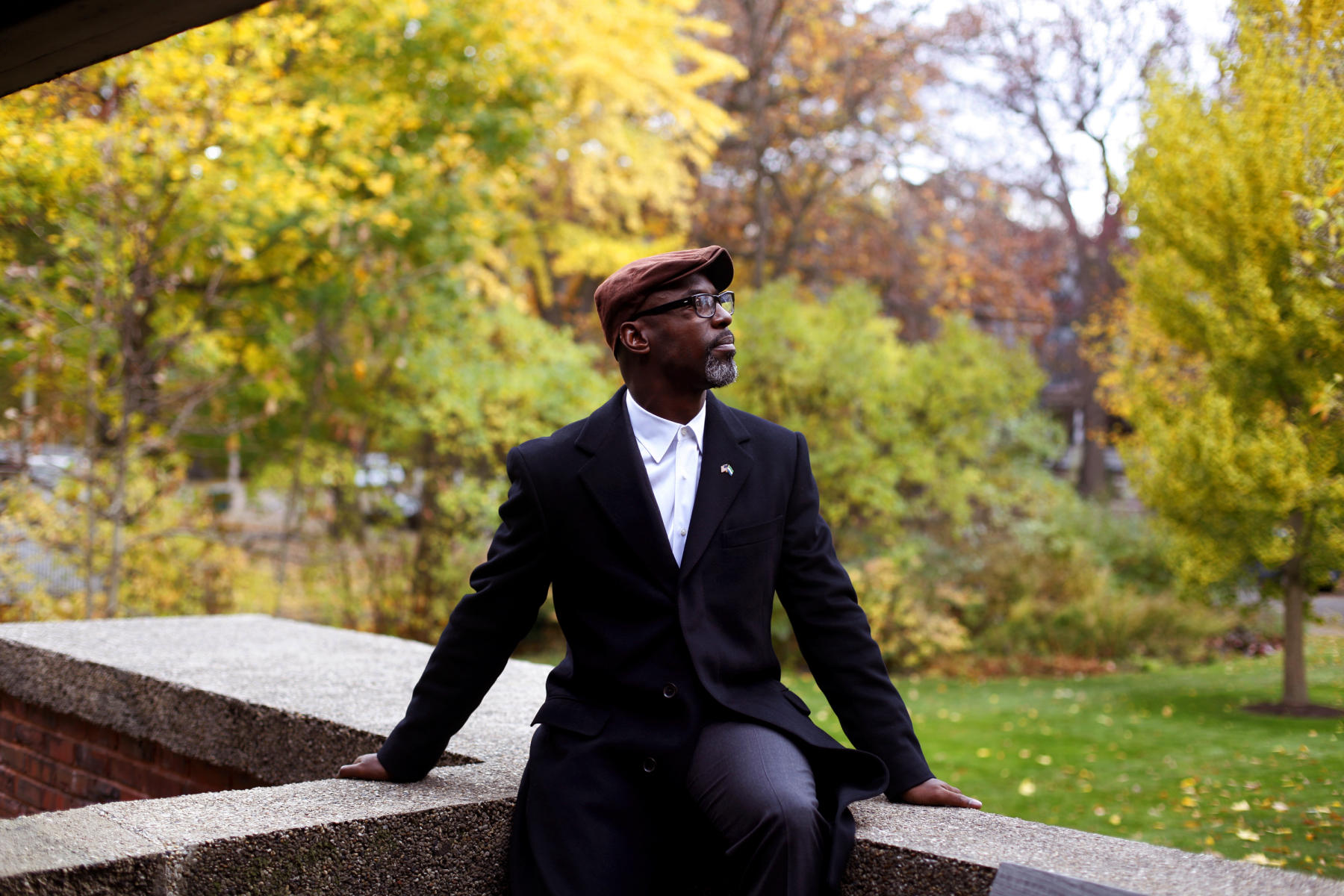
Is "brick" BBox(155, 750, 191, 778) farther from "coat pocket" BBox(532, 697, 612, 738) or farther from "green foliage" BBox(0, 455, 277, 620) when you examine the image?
"green foliage" BBox(0, 455, 277, 620)

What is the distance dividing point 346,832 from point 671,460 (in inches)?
44.5

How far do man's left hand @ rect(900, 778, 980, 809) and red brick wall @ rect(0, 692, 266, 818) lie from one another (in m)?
2.17

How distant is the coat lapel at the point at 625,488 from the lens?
2.65 meters

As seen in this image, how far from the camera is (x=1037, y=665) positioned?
12883 millimetres

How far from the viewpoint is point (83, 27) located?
7.59ft

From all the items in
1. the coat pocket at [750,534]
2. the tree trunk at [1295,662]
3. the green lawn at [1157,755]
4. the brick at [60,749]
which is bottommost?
the green lawn at [1157,755]

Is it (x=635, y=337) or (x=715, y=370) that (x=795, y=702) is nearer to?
(x=715, y=370)

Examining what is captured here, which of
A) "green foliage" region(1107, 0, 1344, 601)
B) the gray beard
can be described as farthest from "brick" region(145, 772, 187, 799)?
"green foliage" region(1107, 0, 1344, 601)

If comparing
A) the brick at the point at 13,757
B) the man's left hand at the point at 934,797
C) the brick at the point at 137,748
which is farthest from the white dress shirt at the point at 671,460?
the brick at the point at 13,757

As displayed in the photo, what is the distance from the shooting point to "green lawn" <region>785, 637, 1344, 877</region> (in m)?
6.17

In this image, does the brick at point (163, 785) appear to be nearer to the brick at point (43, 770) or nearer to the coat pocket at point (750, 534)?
the brick at point (43, 770)

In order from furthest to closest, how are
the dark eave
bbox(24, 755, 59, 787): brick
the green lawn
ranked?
the green lawn
bbox(24, 755, 59, 787): brick
the dark eave

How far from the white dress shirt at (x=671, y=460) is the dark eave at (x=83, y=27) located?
1.25 m

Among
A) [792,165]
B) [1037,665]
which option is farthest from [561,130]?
[1037,665]
